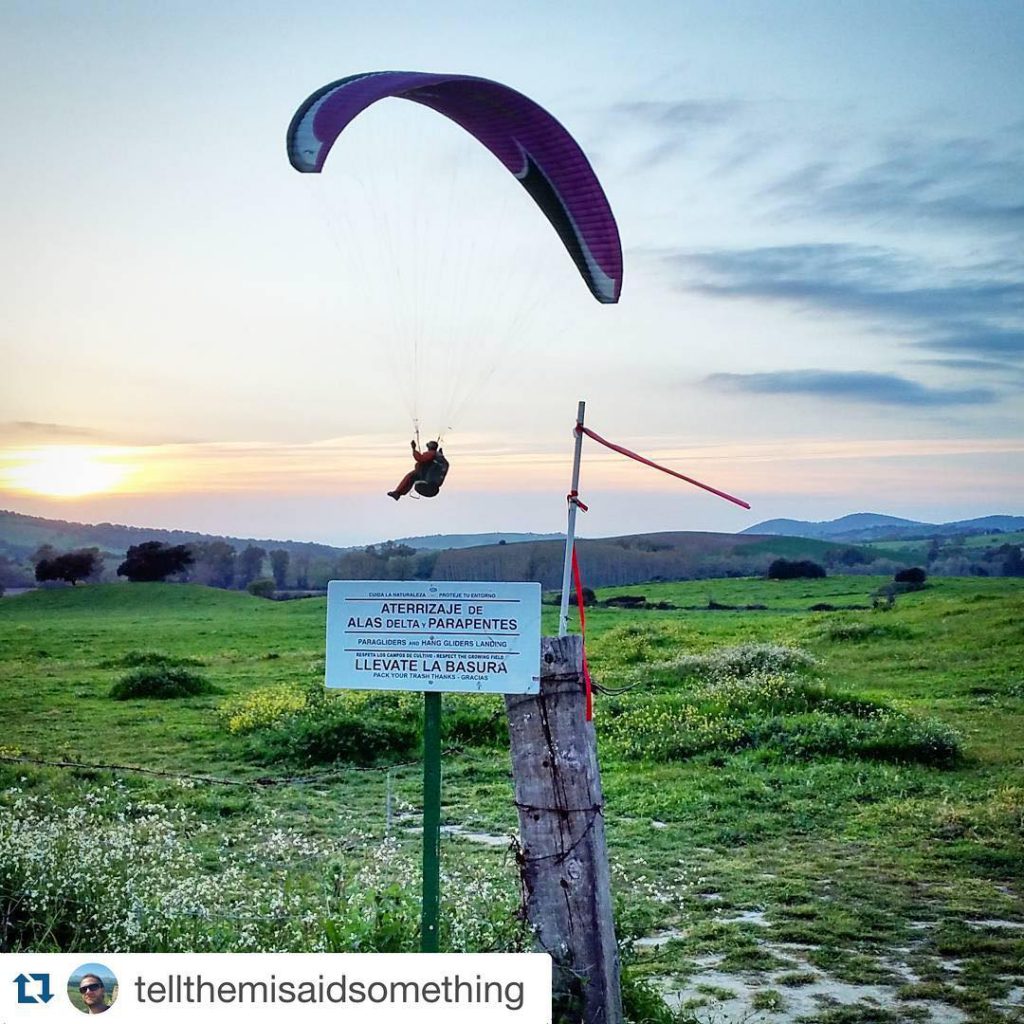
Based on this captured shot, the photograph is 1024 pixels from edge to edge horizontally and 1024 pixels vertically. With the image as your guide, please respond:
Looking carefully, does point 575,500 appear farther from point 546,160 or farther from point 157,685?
point 157,685

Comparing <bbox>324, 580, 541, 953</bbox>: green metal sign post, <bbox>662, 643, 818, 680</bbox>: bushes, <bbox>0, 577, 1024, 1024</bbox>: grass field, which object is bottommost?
<bbox>0, 577, 1024, 1024</bbox>: grass field

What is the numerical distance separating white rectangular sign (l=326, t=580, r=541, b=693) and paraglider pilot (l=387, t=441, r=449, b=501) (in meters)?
1.00

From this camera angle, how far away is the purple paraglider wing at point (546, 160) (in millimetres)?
8156

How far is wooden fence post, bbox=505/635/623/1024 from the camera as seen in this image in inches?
247

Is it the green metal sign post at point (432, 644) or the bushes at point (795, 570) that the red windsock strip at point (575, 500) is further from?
the bushes at point (795, 570)

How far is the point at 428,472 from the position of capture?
7.34 m

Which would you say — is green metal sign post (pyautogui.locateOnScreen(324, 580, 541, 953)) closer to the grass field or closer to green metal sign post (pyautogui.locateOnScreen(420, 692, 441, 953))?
green metal sign post (pyautogui.locateOnScreen(420, 692, 441, 953))

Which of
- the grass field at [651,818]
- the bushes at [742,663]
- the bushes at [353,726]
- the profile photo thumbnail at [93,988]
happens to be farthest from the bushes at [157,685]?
the profile photo thumbnail at [93,988]

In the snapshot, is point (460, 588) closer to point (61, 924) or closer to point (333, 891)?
point (333, 891)

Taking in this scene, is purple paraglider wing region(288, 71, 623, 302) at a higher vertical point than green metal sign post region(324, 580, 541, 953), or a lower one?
higher

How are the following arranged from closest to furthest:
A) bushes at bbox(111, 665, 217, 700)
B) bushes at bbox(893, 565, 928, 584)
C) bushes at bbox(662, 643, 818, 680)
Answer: bushes at bbox(662, 643, 818, 680)
bushes at bbox(111, 665, 217, 700)
bushes at bbox(893, 565, 928, 584)

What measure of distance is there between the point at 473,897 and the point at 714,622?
79.4 feet

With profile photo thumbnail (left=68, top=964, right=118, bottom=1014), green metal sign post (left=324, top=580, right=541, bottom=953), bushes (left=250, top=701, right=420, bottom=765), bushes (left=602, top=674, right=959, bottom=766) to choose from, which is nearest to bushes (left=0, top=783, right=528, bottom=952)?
green metal sign post (left=324, top=580, right=541, bottom=953)

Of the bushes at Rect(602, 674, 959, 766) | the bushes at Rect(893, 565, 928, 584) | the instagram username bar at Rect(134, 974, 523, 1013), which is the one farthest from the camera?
the bushes at Rect(893, 565, 928, 584)
